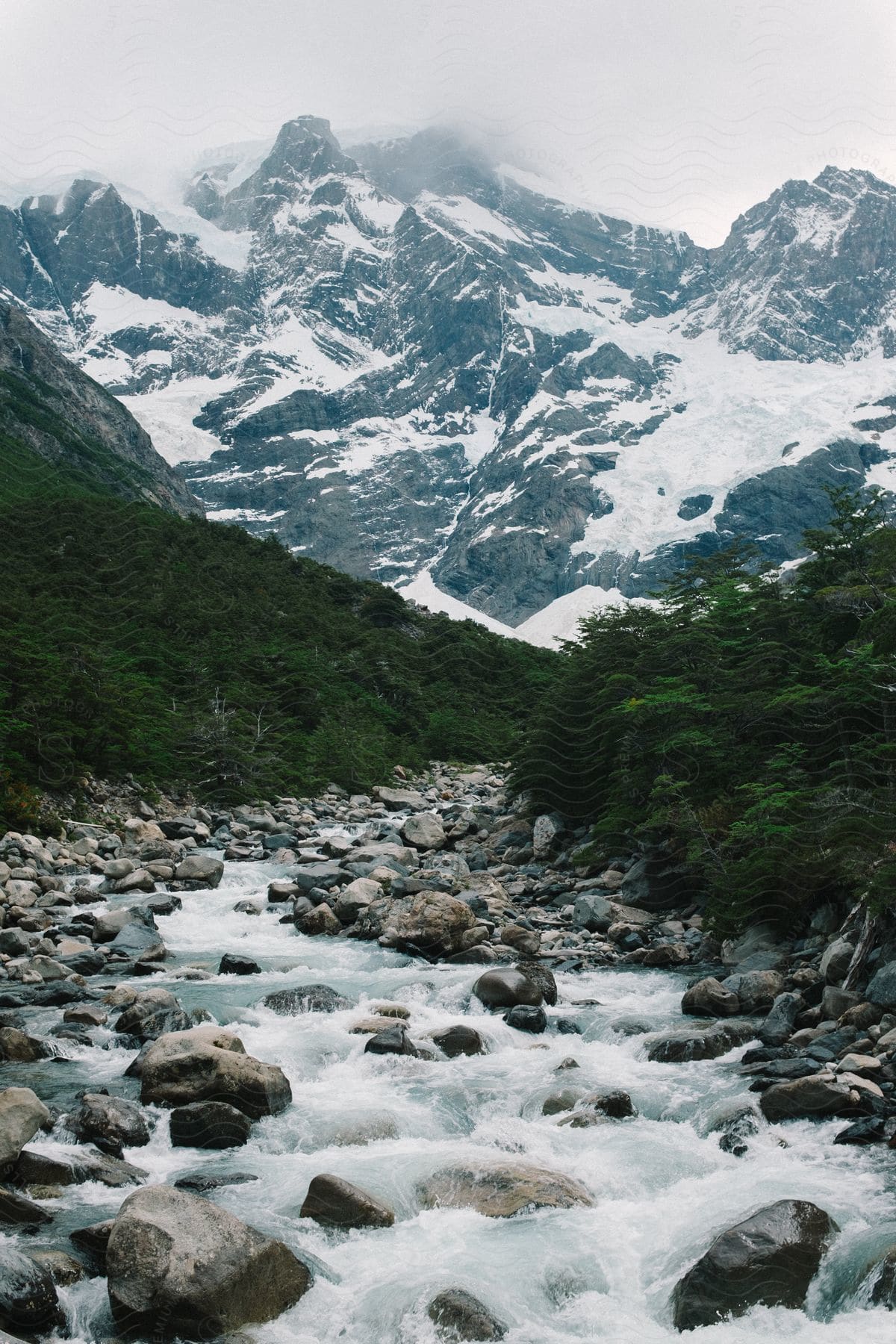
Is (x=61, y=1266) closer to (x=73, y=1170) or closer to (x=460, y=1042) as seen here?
(x=73, y=1170)

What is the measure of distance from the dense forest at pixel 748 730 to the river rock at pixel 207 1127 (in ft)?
17.6

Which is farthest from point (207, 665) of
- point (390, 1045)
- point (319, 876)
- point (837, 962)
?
point (837, 962)

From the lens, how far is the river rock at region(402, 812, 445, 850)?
1919cm

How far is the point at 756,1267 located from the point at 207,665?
82.8ft

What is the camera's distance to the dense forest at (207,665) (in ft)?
61.5

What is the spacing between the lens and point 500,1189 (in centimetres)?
618

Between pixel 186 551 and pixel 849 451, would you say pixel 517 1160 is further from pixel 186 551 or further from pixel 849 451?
pixel 849 451

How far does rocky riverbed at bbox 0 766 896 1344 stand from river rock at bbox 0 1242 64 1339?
0.01m

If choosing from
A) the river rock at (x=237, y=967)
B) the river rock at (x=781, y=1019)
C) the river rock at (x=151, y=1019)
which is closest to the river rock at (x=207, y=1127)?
the river rock at (x=151, y=1019)

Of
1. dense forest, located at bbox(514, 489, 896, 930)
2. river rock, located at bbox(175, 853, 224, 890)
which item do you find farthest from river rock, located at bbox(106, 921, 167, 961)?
dense forest, located at bbox(514, 489, 896, 930)

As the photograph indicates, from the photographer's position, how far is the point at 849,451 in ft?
565

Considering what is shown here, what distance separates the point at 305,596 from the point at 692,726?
1342 inches

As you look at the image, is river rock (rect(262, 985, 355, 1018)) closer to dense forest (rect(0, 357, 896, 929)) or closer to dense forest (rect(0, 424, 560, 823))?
dense forest (rect(0, 357, 896, 929))

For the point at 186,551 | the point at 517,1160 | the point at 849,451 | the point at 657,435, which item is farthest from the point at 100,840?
the point at 657,435
